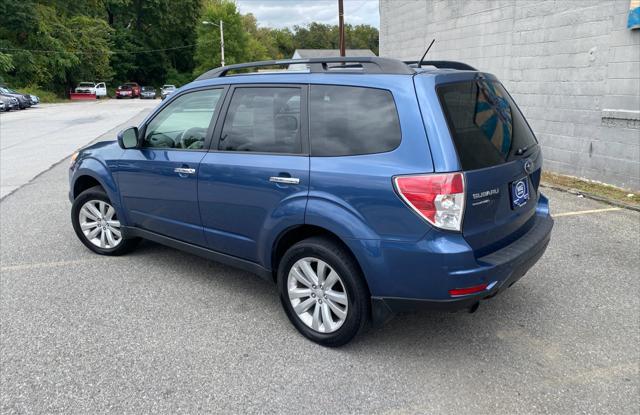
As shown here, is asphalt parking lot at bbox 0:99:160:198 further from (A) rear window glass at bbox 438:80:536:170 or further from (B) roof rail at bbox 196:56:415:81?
(A) rear window glass at bbox 438:80:536:170

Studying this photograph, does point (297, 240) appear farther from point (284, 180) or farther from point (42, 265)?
point (42, 265)

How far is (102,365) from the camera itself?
10.2ft

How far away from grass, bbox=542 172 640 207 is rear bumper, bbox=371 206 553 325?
4320 millimetres

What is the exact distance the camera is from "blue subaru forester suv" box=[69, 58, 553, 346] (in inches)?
111

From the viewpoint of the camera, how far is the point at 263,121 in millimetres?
3604

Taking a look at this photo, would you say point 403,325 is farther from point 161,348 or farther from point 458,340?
point 161,348

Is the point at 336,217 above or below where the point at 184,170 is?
below

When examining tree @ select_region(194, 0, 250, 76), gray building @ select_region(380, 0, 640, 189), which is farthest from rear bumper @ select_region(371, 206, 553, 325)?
tree @ select_region(194, 0, 250, 76)

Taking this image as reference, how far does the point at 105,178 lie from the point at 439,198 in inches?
130

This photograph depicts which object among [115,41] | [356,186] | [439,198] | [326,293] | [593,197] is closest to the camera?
[439,198]

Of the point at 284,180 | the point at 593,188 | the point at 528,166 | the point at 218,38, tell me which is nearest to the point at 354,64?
the point at 284,180

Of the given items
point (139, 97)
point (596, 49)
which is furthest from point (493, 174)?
point (139, 97)

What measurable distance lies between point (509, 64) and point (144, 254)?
7295mm

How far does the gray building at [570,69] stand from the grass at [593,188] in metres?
0.12
